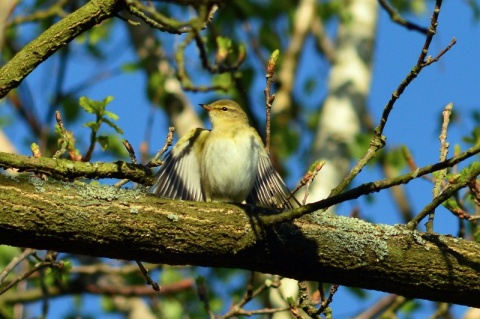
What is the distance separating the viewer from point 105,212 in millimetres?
3549

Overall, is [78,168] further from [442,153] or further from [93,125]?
[442,153]

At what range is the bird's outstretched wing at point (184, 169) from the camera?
204 inches

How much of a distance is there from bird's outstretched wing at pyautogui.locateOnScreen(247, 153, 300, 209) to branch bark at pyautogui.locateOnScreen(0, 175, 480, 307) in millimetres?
1401

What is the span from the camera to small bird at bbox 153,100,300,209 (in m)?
5.25

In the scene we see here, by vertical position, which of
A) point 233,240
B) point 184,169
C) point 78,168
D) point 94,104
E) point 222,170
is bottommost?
point 233,240

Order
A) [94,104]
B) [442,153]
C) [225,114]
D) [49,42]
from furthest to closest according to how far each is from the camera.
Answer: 1. [225,114]
2. [94,104]
3. [442,153]
4. [49,42]

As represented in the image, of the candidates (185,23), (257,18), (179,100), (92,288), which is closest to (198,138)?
(185,23)

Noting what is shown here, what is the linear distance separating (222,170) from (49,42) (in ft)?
5.71

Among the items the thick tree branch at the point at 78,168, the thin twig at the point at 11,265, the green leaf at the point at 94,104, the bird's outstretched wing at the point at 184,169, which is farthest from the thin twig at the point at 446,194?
the thin twig at the point at 11,265

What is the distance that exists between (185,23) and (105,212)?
87 cm

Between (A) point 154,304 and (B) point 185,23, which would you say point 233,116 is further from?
(A) point 154,304

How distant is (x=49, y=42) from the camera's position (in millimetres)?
3846

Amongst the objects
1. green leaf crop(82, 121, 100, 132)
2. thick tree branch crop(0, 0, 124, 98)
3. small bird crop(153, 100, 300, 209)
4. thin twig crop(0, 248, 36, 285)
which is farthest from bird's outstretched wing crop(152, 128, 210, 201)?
thick tree branch crop(0, 0, 124, 98)

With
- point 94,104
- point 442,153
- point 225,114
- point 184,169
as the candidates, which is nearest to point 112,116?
point 94,104
